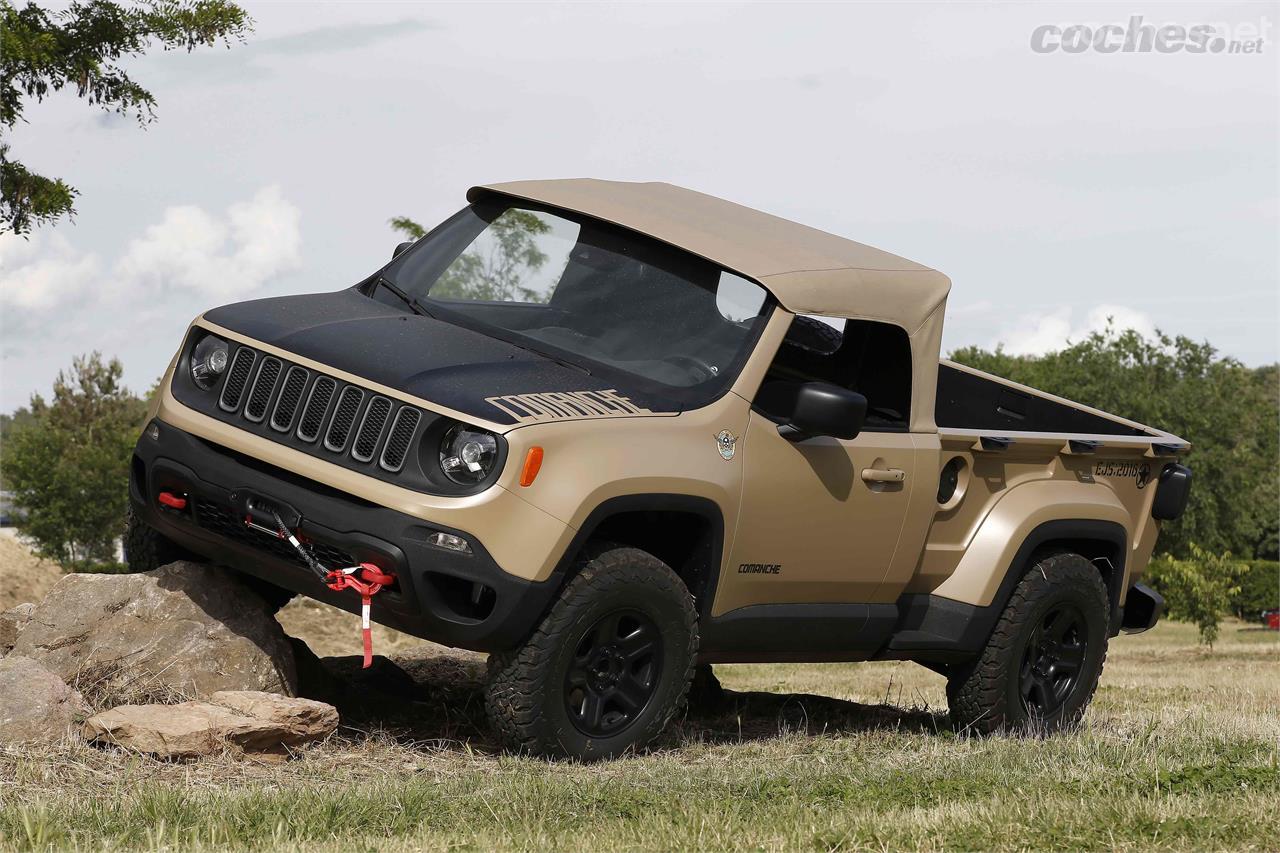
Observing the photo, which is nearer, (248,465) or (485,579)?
(485,579)

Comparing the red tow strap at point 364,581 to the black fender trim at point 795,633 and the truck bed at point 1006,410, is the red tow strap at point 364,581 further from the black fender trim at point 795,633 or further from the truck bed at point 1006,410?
the truck bed at point 1006,410

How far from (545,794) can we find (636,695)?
1.12m

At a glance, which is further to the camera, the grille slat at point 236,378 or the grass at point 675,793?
the grille slat at point 236,378

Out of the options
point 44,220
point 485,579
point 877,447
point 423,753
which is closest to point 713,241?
point 877,447

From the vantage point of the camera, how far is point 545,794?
5.86 m

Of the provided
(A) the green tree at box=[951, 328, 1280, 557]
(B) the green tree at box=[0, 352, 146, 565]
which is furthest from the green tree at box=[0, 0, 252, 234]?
(A) the green tree at box=[951, 328, 1280, 557]

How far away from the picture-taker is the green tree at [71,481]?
188 ft

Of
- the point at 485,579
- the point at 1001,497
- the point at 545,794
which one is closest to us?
the point at 545,794

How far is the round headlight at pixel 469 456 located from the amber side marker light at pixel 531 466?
12cm

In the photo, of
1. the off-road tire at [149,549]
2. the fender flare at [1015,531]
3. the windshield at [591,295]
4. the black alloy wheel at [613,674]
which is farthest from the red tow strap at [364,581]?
the fender flare at [1015,531]

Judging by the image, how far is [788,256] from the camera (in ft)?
25.1

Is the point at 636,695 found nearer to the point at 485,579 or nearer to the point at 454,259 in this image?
the point at 485,579

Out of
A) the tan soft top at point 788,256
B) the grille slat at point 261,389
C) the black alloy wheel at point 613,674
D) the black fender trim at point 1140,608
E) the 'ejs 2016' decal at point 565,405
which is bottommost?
the black alloy wheel at point 613,674

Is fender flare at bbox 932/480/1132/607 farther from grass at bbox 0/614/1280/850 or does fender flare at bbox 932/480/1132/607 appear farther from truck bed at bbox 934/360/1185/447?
truck bed at bbox 934/360/1185/447
